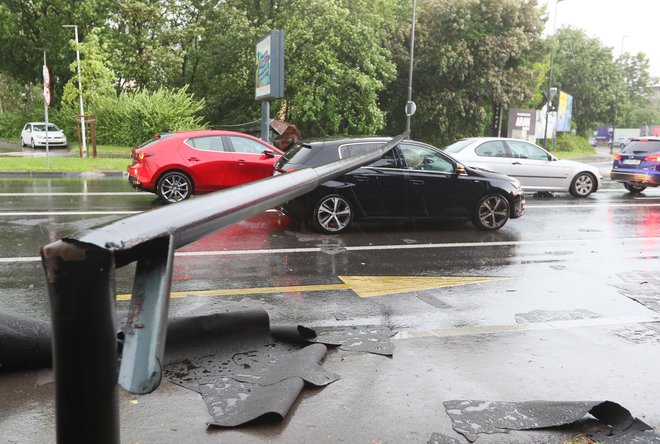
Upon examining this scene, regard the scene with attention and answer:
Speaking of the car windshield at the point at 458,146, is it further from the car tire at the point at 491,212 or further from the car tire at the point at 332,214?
the car tire at the point at 332,214

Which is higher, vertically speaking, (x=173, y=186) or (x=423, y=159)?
(x=423, y=159)

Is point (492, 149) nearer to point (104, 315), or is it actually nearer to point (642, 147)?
point (642, 147)

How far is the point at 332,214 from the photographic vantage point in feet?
31.5

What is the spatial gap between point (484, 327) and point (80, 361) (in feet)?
14.8

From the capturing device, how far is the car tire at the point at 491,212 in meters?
10.3

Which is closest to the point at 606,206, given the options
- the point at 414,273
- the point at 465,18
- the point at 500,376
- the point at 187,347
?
the point at 414,273

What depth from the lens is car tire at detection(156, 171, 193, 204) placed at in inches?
500

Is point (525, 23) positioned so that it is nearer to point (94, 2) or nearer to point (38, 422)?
point (94, 2)

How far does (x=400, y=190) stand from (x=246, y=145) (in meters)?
5.03

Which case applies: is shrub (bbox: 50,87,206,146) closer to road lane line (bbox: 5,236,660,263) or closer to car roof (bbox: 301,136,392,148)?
car roof (bbox: 301,136,392,148)

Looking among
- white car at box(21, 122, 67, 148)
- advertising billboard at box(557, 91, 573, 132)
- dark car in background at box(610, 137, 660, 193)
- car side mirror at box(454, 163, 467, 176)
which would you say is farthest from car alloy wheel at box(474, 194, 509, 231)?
advertising billboard at box(557, 91, 573, 132)

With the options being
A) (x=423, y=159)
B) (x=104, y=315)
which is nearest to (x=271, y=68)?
(x=423, y=159)

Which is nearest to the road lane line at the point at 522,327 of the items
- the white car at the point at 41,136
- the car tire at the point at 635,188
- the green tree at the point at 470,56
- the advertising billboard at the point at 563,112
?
the car tire at the point at 635,188

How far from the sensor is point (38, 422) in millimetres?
3287
